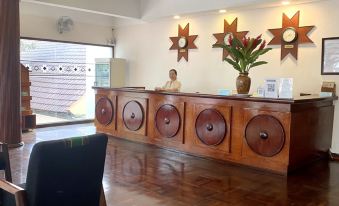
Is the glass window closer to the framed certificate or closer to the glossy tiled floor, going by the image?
the glossy tiled floor

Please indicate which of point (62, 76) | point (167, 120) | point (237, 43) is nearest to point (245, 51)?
point (237, 43)

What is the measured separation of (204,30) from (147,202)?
4.46 meters

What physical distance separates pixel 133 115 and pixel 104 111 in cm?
83

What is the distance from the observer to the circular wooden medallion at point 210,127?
4.45m

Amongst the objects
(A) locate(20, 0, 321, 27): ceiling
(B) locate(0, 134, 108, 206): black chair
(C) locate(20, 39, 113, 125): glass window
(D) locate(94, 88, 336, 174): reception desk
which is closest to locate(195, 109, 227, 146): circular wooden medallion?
(D) locate(94, 88, 336, 174): reception desk

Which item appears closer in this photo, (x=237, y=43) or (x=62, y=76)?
(x=237, y=43)

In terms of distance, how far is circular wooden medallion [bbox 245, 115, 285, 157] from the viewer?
396 centimetres

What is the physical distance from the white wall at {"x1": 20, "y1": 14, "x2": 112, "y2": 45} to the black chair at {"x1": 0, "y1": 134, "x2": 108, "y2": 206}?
5629 millimetres

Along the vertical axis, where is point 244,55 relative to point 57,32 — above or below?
below

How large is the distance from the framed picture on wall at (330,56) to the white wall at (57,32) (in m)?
5.30

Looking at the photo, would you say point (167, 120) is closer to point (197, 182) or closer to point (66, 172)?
point (197, 182)

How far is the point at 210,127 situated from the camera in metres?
4.55

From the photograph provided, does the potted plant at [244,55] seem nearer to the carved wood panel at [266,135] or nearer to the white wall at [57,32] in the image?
the carved wood panel at [266,135]

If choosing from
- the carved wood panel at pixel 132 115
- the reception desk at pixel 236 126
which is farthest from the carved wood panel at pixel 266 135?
the carved wood panel at pixel 132 115
